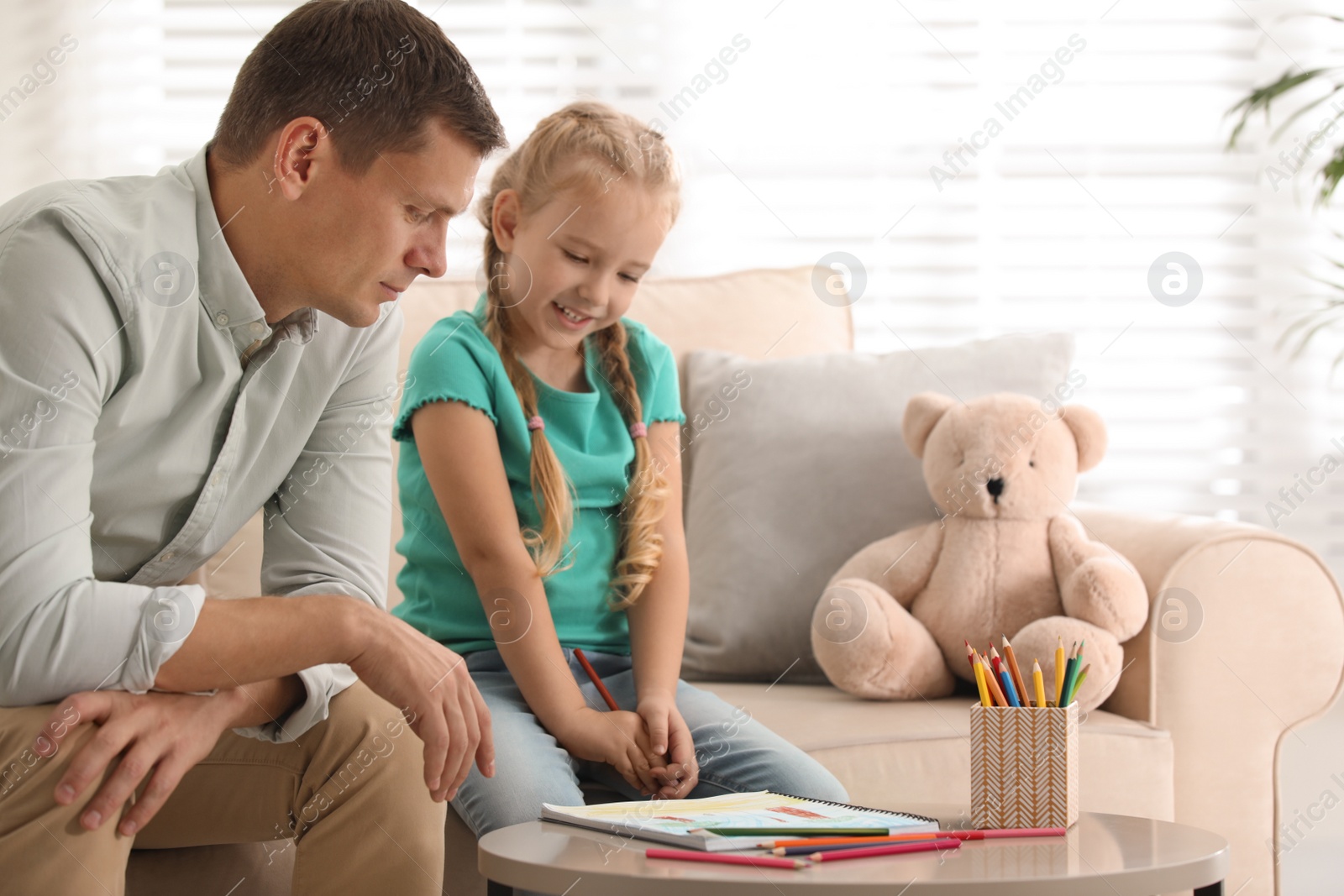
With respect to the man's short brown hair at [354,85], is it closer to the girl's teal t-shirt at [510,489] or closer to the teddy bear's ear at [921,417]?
the girl's teal t-shirt at [510,489]

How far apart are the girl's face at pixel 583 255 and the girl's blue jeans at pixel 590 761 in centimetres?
40

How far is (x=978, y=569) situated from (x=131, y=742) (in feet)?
3.52

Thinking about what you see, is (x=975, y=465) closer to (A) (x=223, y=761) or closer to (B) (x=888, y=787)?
(B) (x=888, y=787)

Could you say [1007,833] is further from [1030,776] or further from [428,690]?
[428,690]

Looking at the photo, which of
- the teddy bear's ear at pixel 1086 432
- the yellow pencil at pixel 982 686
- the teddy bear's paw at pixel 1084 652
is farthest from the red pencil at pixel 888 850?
the teddy bear's ear at pixel 1086 432

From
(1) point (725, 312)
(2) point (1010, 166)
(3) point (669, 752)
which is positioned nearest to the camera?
(3) point (669, 752)

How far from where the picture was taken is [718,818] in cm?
88

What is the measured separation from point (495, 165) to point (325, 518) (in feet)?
1.83


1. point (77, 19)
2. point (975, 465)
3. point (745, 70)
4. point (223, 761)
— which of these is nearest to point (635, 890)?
point (223, 761)

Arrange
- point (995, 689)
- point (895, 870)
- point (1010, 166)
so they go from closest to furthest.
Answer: point (895, 870) → point (995, 689) → point (1010, 166)

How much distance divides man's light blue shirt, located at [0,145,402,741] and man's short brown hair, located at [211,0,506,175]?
8cm

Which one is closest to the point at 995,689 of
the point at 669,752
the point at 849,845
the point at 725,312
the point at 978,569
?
the point at 849,845

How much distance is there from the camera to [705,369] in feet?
5.78

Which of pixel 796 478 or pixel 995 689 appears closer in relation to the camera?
pixel 995 689
